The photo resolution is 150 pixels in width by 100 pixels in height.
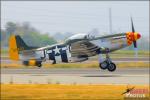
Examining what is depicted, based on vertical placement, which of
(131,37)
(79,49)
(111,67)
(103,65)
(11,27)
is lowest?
(111,67)

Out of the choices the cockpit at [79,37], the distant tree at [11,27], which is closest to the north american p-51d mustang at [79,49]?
the cockpit at [79,37]

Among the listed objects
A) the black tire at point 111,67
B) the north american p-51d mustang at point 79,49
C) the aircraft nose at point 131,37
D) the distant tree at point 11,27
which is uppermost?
the distant tree at point 11,27

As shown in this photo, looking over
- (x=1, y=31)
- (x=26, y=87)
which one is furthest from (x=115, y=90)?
(x=1, y=31)

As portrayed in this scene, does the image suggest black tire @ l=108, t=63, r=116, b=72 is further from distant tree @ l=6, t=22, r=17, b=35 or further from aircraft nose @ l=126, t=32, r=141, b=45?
distant tree @ l=6, t=22, r=17, b=35

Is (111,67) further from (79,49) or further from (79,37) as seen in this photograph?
(79,37)

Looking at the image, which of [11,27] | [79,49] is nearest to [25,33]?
[11,27]

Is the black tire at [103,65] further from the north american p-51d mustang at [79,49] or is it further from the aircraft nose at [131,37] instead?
the aircraft nose at [131,37]

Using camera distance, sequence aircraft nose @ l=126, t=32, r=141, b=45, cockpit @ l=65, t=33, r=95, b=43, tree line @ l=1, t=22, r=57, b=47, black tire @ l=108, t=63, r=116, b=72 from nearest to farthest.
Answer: black tire @ l=108, t=63, r=116, b=72 → cockpit @ l=65, t=33, r=95, b=43 → aircraft nose @ l=126, t=32, r=141, b=45 → tree line @ l=1, t=22, r=57, b=47

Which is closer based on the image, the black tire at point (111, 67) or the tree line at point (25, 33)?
the black tire at point (111, 67)

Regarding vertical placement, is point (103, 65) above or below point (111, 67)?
above

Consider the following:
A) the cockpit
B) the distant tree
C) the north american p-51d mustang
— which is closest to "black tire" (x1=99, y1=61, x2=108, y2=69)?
the north american p-51d mustang

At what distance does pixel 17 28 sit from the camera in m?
97.7

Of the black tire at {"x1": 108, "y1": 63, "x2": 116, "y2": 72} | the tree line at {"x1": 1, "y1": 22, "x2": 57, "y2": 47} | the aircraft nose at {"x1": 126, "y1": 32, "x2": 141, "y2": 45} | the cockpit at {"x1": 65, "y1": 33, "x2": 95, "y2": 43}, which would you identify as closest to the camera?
the black tire at {"x1": 108, "y1": 63, "x2": 116, "y2": 72}

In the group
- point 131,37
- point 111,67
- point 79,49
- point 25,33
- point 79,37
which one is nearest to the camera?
point 111,67
